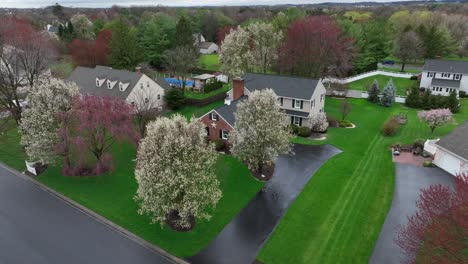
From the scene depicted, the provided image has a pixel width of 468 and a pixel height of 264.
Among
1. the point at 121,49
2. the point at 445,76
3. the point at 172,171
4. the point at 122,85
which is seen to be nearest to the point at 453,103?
the point at 445,76

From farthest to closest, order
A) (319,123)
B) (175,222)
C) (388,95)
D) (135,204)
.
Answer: (388,95), (319,123), (135,204), (175,222)

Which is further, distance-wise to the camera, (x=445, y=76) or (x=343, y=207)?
(x=445, y=76)

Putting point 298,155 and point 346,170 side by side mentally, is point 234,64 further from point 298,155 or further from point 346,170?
point 346,170

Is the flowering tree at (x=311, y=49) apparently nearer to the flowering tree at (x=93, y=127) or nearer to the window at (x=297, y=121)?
the window at (x=297, y=121)

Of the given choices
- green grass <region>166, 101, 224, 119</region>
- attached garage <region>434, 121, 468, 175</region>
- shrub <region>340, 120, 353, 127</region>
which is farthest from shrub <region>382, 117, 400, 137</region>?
green grass <region>166, 101, 224, 119</region>

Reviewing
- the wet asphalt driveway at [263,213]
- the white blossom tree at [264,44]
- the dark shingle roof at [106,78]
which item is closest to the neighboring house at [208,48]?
the white blossom tree at [264,44]

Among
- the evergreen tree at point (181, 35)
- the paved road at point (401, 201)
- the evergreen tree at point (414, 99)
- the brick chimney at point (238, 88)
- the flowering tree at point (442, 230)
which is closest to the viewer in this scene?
the flowering tree at point (442, 230)

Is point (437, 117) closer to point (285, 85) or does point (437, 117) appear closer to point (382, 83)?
point (285, 85)
